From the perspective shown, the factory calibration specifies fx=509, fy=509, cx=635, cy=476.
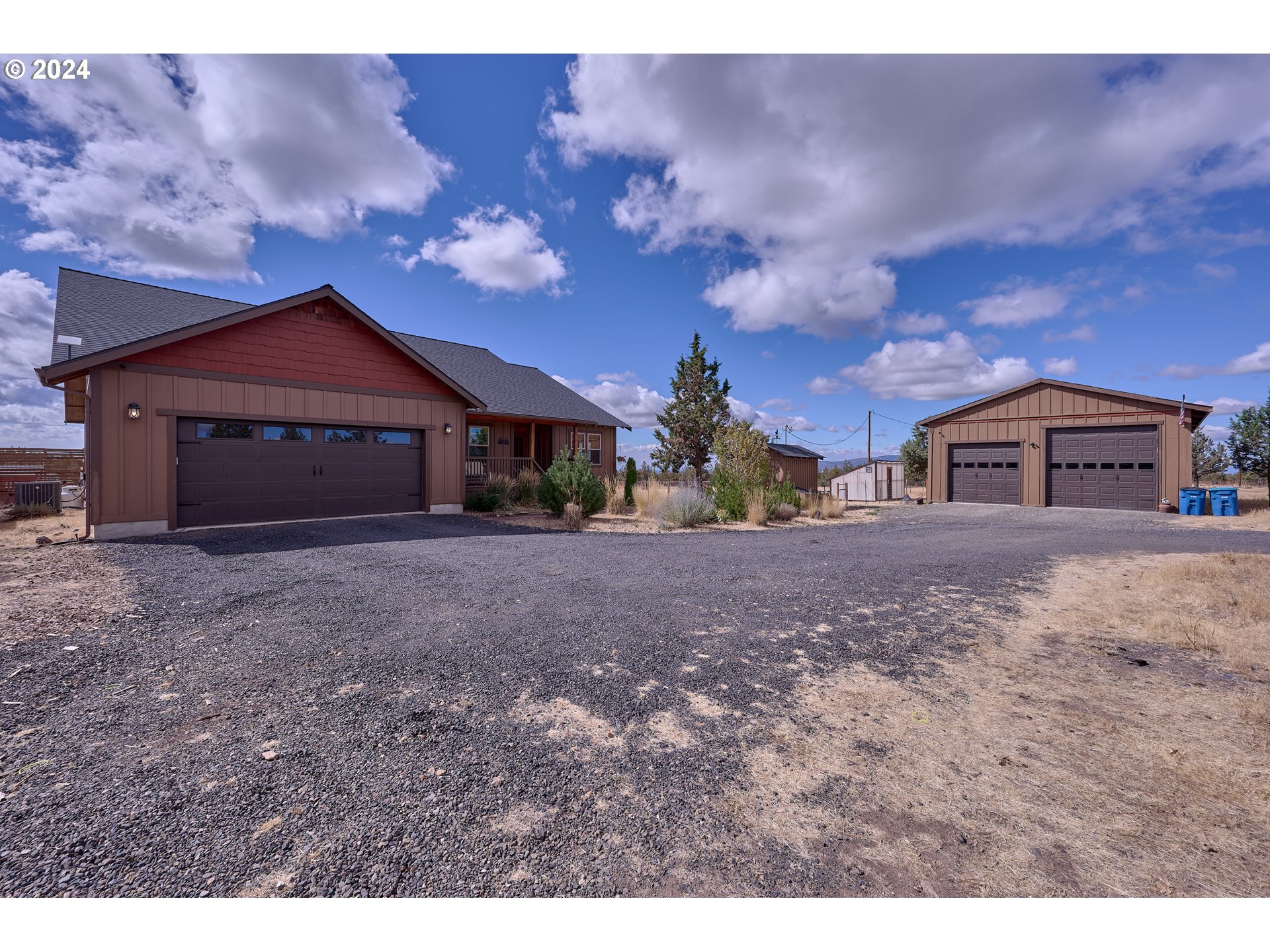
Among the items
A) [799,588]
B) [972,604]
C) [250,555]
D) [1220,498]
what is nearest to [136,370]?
[250,555]

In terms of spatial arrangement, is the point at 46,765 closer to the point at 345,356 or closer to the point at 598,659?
the point at 598,659

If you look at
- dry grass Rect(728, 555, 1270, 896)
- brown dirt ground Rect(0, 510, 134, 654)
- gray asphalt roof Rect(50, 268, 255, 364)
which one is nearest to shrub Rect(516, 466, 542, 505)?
gray asphalt roof Rect(50, 268, 255, 364)

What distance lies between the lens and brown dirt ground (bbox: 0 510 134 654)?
4.16 meters

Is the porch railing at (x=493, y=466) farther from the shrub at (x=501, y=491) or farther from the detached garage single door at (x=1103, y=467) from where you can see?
the detached garage single door at (x=1103, y=467)

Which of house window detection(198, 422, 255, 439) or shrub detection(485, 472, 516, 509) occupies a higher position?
house window detection(198, 422, 255, 439)

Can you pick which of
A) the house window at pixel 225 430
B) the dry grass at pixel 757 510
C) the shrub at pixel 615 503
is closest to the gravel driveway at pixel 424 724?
the house window at pixel 225 430

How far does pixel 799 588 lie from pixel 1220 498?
647 inches

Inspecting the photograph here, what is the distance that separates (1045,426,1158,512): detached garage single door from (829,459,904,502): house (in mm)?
6148

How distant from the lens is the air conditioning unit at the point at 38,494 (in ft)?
40.8

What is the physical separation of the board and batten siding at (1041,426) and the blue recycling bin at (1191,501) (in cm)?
45

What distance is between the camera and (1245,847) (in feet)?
6.19

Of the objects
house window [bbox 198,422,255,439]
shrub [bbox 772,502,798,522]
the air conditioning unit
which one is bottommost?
shrub [bbox 772,502,798,522]

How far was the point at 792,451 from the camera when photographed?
25.7 m

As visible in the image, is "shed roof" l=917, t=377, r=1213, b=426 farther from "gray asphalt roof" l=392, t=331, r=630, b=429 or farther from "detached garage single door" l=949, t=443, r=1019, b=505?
"gray asphalt roof" l=392, t=331, r=630, b=429
